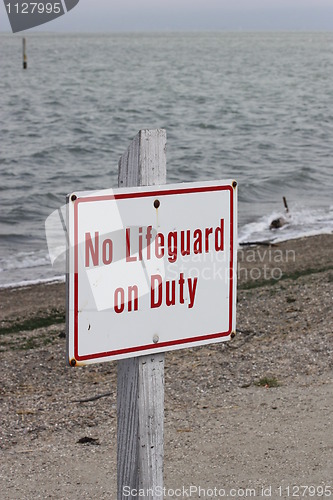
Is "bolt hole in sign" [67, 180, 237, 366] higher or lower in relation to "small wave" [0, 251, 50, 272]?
higher

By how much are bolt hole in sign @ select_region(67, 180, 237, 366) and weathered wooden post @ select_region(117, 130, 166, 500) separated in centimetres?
6

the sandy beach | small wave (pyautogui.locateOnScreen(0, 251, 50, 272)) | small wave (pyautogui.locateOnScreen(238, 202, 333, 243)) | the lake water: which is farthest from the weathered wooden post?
small wave (pyautogui.locateOnScreen(238, 202, 333, 243))

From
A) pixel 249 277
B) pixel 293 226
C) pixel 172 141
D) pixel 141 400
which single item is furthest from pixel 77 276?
pixel 172 141

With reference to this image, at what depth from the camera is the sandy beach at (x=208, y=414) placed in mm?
4359

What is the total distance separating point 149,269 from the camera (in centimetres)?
237

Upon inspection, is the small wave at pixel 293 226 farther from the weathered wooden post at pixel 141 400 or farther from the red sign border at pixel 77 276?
the weathered wooden post at pixel 141 400

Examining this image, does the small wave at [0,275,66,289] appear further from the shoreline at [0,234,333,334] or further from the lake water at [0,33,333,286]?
the lake water at [0,33,333,286]

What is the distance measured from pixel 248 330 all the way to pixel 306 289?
183 centimetres

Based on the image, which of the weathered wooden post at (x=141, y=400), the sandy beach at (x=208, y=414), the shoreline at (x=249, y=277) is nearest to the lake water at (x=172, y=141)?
the shoreline at (x=249, y=277)

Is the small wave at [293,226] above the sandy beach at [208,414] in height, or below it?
below

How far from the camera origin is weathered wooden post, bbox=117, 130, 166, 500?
237cm

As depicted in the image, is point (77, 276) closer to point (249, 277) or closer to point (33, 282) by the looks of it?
point (249, 277)

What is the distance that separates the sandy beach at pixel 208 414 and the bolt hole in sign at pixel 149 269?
6.61 ft

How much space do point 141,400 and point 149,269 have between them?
393 mm
